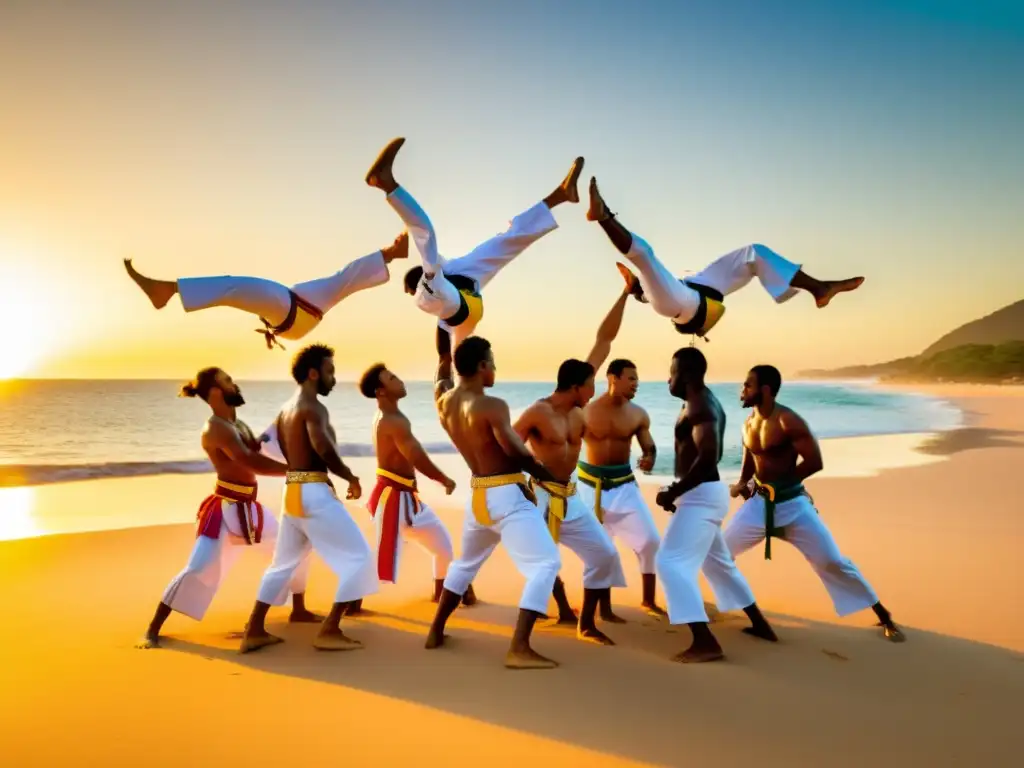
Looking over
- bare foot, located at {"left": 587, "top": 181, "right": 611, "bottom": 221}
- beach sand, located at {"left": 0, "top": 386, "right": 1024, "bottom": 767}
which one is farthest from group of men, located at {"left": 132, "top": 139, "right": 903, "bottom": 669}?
beach sand, located at {"left": 0, "top": 386, "right": 1024, "bottom": 767}

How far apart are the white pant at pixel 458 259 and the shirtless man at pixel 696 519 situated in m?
1.50

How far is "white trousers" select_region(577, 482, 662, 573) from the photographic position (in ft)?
21.9

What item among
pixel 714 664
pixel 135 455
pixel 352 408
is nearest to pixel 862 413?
pixel 352 408

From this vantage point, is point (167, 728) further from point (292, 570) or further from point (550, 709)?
point (550, 709)

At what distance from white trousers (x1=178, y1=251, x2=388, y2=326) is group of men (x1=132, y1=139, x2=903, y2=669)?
0.04 feet

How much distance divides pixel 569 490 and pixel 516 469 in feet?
2.59

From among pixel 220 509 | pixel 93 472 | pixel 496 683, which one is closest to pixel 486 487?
pixel 496 683

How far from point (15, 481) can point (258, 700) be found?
50.2 feet

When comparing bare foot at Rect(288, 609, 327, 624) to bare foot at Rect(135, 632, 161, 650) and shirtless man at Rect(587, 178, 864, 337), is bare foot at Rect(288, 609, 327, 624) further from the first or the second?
shirtless man at Rect(587, 178, 864, 337)

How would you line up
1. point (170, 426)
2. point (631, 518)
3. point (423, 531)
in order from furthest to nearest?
point (170, 426)
point (423, 531)
point (631, 518)

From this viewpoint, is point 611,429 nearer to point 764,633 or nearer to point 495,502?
point 495,502

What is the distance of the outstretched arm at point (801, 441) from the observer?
5.84 metres

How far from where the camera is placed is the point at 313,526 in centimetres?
566

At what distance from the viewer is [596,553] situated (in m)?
6.02
